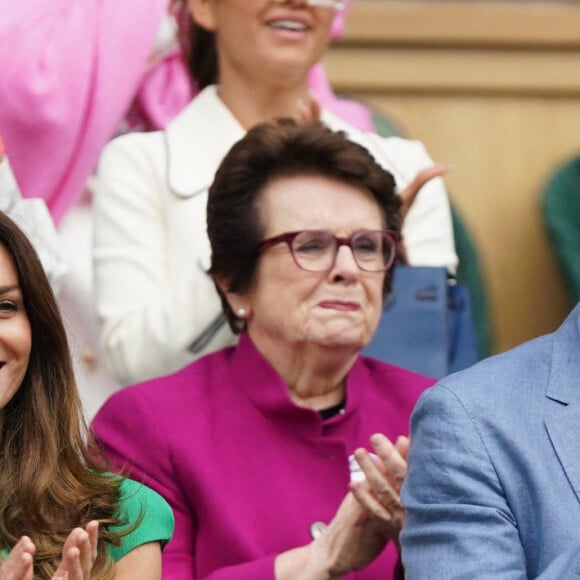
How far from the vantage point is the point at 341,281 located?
3404 mm

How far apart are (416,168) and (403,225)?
0.57ft

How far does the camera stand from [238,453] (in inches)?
130

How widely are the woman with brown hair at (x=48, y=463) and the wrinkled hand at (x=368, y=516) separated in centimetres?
31

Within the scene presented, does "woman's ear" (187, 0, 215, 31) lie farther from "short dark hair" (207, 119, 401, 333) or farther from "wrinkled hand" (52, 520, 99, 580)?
"wrinkled hand" (52, 520, 99, 580)

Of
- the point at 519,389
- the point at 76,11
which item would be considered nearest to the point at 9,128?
the point at 76,11

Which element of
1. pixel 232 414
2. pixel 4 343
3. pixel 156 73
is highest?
pixel 156 73

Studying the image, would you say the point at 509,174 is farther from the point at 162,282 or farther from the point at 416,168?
the point at 162,282

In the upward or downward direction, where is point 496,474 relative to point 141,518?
upward

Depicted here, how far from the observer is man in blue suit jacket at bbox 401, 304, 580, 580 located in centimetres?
260

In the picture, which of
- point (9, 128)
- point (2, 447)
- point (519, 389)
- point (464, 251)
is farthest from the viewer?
point (464, 251)

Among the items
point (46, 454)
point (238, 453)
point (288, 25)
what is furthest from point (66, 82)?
point (46, 454)

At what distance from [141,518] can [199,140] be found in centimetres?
121

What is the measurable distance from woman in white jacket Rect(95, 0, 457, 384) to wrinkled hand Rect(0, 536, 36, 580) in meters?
1.10

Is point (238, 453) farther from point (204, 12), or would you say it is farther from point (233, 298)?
point (204, 12)
